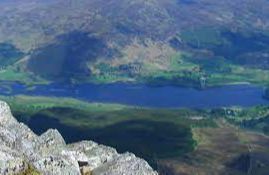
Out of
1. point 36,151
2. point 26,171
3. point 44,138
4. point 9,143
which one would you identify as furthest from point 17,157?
point 44,138

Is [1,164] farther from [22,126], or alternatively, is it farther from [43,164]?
[22,126]

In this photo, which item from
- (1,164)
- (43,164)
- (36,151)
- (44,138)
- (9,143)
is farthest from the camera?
(44,138)

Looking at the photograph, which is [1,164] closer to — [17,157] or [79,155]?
[17,157]

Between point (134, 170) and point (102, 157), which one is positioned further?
point (102, 157)

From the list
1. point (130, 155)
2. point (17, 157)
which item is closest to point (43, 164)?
point (17, 157)

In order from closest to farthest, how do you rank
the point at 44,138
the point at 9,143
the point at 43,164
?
the point at 43,164 → the point at 9,143 → the point at 44,138

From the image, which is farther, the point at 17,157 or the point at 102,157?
the point at 102,157
